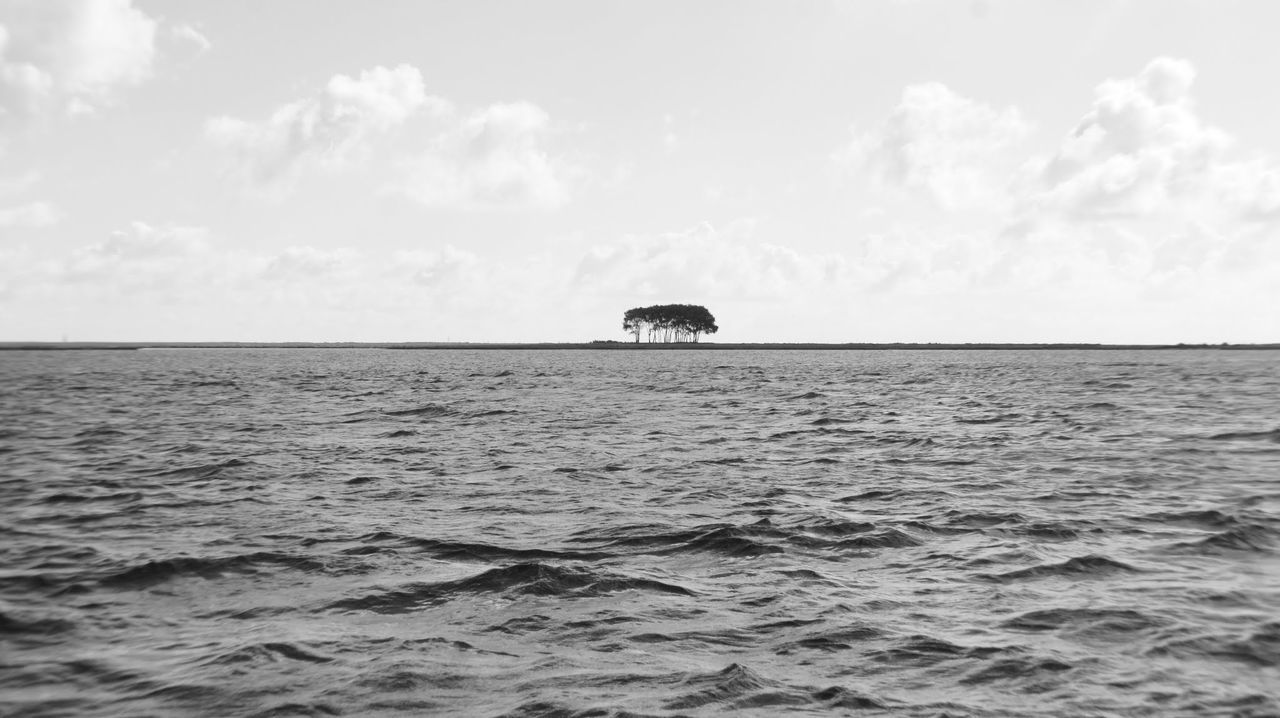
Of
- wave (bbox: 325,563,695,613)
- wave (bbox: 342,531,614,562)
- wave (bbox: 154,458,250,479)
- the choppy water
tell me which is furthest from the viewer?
wave (bbox: 154,458,250,479)

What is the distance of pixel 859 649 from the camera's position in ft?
29.9

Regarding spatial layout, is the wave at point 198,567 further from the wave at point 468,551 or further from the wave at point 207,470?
the wave at point 207,470

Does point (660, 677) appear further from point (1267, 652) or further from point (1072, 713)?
point (1267, 652)

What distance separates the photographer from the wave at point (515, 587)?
10958 mm

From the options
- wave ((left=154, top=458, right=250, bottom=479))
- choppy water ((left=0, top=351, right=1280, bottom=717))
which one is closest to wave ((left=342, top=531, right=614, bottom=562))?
choppy water ((left=0, top=351, right=1280, bottom=717))

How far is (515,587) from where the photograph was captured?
1155 cm

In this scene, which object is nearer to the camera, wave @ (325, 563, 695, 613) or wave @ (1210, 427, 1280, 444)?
wave @ (325, 563, 695, 613)

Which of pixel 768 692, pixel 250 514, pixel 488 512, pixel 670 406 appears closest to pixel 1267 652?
pixel 768 692

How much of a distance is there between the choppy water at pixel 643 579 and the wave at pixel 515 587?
0.20 feet

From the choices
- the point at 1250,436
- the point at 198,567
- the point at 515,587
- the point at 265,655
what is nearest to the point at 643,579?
the point at 515,587

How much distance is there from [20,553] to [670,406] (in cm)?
3623

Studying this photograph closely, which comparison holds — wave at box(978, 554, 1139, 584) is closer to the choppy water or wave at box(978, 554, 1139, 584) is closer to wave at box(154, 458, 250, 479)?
the choppy water

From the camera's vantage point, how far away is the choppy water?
8.03 meters

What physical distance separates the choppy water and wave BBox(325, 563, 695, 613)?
0.20 feet
